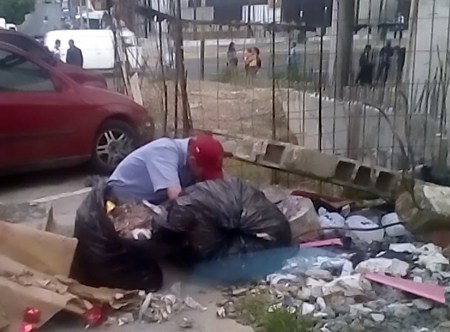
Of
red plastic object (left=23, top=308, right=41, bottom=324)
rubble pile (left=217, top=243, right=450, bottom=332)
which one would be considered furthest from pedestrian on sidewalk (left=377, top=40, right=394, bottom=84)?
red plastic object (left=23, top=308, right=41, bottom=324)

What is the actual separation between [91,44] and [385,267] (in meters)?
7.81

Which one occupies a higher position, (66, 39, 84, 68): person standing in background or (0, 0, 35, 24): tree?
(0, 0, 35, 24): tree

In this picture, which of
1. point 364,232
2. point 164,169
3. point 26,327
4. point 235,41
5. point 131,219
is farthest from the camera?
point 235,41

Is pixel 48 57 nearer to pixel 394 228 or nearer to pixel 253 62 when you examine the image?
pixel 253 62

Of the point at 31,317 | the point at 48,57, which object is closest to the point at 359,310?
the point at 31,317

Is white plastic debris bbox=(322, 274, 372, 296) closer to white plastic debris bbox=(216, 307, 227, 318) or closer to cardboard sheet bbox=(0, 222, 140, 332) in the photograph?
white plastic debris bbox=(216, 307, 227, 318)

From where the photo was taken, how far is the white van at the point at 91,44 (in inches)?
393

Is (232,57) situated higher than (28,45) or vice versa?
(28,45)

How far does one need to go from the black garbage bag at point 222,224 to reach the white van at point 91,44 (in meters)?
5.00

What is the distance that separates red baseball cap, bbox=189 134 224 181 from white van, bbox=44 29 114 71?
4.69 m

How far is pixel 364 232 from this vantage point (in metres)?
5.50

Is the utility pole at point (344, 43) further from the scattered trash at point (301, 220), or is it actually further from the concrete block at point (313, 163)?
the scattered trash at point (301, 220)

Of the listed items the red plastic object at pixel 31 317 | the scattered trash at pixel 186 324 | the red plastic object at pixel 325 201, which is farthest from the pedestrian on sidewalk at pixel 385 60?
the red plastic object at pixel 31 317

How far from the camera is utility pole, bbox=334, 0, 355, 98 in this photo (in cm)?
755
